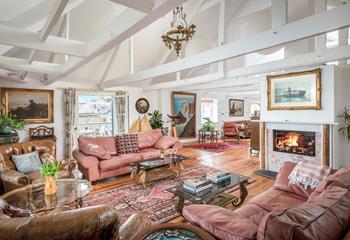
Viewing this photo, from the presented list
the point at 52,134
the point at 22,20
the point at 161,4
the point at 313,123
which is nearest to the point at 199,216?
the point at 161,4

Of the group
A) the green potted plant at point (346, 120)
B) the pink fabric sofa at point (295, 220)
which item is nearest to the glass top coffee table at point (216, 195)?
the pink fabric sofa at point (295, 220)

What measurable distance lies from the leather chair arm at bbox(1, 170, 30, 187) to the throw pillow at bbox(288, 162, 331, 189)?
3.52 meters

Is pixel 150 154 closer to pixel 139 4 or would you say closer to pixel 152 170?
pixel 152 170

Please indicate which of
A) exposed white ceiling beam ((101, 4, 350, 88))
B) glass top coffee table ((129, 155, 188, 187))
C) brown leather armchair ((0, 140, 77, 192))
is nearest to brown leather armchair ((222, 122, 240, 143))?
glass top coffee table ((129, 155, 188, 187))

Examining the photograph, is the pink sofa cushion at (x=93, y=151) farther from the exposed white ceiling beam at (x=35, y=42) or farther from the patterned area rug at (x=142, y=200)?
the exposed white ceiling beam at (x=35, y=42)

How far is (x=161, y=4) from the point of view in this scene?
1.60 m

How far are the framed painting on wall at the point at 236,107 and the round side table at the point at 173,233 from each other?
33.6 feet

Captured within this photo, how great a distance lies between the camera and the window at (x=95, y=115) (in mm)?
6570

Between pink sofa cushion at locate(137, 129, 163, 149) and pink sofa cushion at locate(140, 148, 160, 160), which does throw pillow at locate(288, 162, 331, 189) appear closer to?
pink sofa cushion at locate(140, 148, 160, 160)

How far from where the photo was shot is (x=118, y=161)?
13.9 feet

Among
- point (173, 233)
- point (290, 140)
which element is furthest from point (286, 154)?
point (173, 233)

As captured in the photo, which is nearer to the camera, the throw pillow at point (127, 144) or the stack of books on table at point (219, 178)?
the stack of books on table at point (219, 178)

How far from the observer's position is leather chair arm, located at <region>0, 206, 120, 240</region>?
38.8 inches

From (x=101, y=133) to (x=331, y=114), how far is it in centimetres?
640
